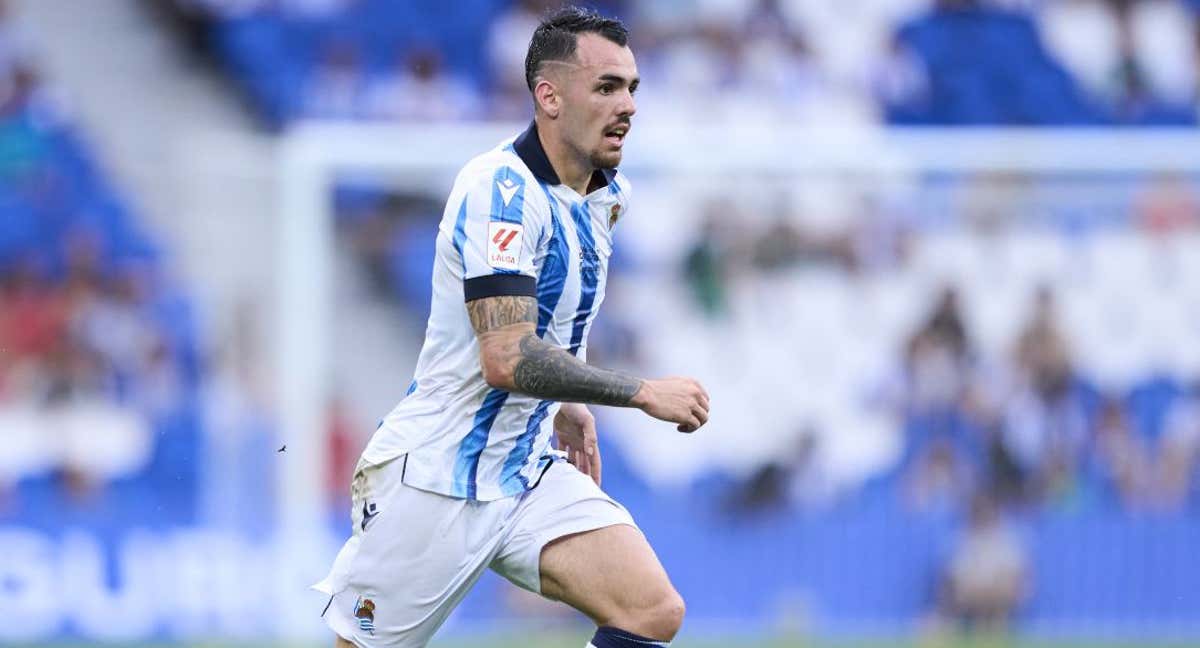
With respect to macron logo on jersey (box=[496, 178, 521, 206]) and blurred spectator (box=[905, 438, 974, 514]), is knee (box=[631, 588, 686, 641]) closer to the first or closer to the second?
macron logo on jersey (box=[496, 178, 521, 206])

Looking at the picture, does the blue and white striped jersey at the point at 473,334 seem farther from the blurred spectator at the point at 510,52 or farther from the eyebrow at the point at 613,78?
the blurred spectator at the point at 510,52

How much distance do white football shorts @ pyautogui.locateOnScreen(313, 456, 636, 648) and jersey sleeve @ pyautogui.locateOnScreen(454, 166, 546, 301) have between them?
2.36 feet

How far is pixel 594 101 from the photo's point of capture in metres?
6.02

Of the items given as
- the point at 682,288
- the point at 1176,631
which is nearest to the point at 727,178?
the point at 682,288

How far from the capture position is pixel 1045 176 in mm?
12742

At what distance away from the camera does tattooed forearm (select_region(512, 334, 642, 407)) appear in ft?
18.5

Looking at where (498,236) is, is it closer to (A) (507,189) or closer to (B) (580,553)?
(A) (507,189)

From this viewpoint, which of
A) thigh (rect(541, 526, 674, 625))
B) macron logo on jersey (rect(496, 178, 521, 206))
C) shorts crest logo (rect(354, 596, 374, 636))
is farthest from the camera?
shorts crest logo (rect(354, 596, 374, 636))

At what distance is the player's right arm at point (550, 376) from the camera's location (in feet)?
18.4

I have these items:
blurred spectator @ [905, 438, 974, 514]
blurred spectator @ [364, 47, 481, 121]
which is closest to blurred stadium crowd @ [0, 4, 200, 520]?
blurred spectator @ [364, 47, 481, 121]

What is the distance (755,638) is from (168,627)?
362cm

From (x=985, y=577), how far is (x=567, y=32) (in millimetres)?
7043

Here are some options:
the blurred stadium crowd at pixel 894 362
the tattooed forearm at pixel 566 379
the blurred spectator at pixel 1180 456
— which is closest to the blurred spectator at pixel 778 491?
the blurred stadium crowd at pixel 894 362

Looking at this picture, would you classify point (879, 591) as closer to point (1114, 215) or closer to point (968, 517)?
point (968, 517)
